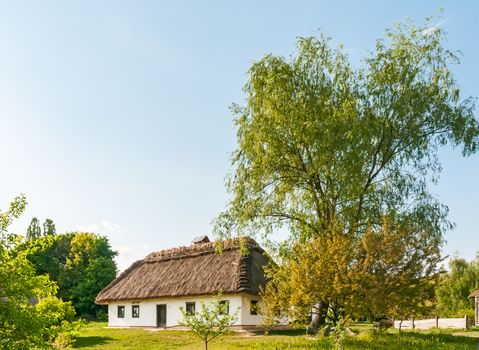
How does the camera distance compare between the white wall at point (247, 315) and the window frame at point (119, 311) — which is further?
the window frame at point (119, 311)

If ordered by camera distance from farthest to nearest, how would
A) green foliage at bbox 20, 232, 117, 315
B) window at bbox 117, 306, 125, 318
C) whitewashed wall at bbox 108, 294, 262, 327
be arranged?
green foliage at bbox 20, 232, 117, 315 < window at bbox 117, 306, 125, 318 < whitewashed wall at bbox 108, 294, 262, 327

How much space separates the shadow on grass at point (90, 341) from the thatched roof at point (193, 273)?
19.9 feet

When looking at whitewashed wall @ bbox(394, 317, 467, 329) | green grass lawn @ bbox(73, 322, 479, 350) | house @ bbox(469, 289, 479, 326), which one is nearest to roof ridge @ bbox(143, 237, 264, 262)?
green grass lawn @ bbox(73, 322, 479, 350)

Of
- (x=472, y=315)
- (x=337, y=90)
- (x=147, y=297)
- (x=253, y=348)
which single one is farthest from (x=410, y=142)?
(x=472, y=315)

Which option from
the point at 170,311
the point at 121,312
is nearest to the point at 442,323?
the point at 170,311

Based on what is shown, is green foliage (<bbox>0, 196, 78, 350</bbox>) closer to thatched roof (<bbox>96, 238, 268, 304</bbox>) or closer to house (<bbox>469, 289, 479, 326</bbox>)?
thatched roof (<bbox>96, 238, 268, 304</bbox>)

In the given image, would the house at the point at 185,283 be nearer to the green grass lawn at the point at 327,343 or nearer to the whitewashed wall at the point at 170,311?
the whitewashed wall at the point at 170,311

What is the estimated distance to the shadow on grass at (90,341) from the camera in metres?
26.9

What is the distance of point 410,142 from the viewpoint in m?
24.1

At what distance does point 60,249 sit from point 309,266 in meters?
48.1

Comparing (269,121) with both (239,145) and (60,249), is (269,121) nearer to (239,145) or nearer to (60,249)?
(239,145)

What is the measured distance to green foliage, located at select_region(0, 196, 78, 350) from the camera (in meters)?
8.52

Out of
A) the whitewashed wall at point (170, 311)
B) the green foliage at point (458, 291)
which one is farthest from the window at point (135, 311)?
the green foliage at point (458, 291)

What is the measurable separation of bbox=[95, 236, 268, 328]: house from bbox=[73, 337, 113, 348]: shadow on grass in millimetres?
6024
